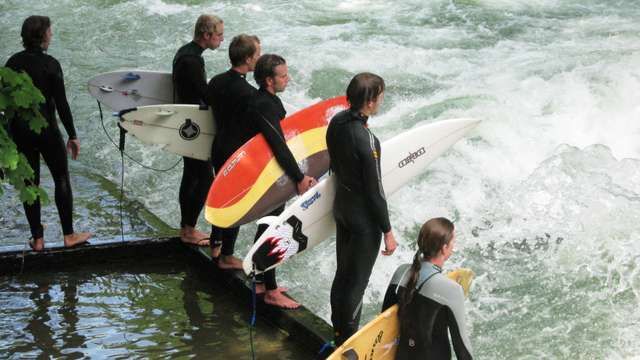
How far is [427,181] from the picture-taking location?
25.5ft

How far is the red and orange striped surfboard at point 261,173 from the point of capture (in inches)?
204

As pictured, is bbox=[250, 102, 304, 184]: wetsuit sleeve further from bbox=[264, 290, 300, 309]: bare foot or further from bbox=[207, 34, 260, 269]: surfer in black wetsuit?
bbox=[264, 290, 300, 309]: bare foot

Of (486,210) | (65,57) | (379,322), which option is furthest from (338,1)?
(379,322)

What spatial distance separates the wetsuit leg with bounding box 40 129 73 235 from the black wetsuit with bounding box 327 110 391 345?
208 centimetres

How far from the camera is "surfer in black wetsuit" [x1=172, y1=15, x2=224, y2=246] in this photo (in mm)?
5645

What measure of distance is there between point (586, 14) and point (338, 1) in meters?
3.53

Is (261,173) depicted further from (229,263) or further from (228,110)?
(229,263)

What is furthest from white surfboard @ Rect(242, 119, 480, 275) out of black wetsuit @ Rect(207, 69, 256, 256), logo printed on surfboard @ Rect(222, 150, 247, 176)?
black wetsuit @ Rect(207, 69, 256, 256)

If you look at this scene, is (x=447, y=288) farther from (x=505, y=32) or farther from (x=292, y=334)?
(x=505, y=32)

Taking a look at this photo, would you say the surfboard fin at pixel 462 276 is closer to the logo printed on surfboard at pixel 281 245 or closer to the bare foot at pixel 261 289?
the logo printed on surfboard at pixel 281 245

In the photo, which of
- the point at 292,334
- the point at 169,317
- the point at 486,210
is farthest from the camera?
the point at 486,210

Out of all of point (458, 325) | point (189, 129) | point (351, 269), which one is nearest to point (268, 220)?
point (351, 269)

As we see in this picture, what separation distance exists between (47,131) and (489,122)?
4285 mm

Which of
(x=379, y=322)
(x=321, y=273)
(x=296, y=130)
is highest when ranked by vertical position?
(x=296, y=130)
